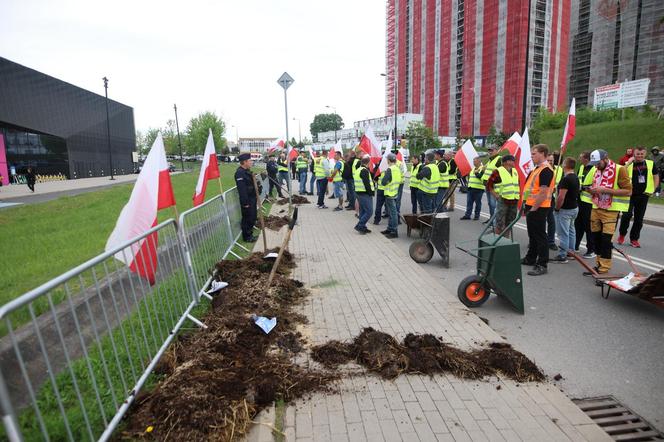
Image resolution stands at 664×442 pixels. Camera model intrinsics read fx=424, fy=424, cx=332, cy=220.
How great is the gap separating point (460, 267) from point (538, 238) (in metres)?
1.31

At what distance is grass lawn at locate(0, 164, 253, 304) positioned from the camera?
624cm

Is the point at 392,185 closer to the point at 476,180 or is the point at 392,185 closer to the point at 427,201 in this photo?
the point at 427,201

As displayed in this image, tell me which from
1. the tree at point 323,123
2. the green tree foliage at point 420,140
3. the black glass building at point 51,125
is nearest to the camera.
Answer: the black glass building at point 51,125

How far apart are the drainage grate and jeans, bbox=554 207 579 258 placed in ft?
14.8

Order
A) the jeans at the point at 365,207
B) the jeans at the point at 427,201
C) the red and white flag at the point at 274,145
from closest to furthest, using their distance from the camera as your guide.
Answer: the jeans at the point at 365,207 → the jeans at the point at 427,201 → the red and white flag at the point at 274,145

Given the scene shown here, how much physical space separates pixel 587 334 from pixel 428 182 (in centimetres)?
635

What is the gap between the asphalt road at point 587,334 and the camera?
138 inches

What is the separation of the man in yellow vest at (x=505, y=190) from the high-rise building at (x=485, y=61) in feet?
172

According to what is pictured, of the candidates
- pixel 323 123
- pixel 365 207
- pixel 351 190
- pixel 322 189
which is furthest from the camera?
pixel 323 123

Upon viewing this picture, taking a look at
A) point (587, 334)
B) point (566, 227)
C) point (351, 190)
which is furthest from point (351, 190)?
point (587, 334)

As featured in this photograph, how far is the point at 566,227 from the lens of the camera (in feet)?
24.1

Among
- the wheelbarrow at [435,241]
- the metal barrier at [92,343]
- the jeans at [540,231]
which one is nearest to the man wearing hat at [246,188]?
the wheelbarrow at [435,241]

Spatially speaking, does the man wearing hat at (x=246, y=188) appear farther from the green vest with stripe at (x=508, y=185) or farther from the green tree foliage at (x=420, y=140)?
the green tree foliage at (x=420, y=140)

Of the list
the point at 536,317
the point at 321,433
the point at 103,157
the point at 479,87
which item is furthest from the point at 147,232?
the point at 479,87
